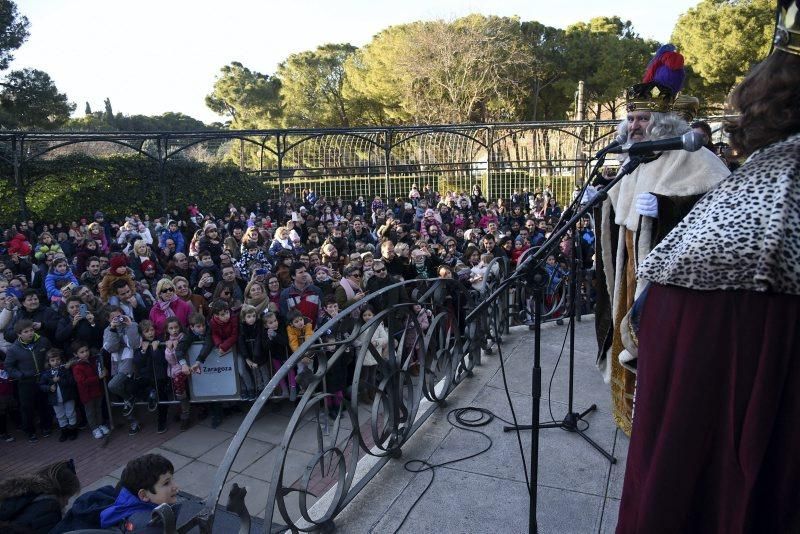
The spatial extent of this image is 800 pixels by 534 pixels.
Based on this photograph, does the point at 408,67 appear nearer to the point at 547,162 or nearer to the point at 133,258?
the point at 547,162

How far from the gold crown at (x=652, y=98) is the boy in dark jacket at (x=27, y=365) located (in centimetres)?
553

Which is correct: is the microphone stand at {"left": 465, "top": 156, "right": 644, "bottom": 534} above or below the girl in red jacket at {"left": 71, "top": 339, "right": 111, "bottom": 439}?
above

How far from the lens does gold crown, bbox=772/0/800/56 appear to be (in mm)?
1041

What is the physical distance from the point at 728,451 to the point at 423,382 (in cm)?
219

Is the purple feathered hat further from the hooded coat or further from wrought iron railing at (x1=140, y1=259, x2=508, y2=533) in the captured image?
the hooded coat

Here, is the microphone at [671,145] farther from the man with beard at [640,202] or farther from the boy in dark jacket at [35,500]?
the boy in dark jacket at [35,500]

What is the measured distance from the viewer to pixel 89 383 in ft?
18.0

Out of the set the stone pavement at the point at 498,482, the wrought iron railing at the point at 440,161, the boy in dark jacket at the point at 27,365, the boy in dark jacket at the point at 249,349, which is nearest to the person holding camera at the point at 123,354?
the boy in dark jacket at the point at 27,365

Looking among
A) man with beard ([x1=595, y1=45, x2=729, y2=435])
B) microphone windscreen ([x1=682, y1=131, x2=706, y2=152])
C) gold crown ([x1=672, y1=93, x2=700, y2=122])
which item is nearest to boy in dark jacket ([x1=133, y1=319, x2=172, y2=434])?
man with beard ([x1=595, y1=45, x2=729, y2=435])

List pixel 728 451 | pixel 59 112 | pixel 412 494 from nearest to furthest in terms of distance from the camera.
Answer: pixel 728 451 → pixel 412 494 → pixel 59 112

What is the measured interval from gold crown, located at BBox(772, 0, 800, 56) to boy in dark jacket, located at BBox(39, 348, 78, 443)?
19.7 ft

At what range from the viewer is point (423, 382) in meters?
3.26

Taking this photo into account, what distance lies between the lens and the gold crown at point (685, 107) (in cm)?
267

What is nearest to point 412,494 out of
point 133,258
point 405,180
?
point 133,258
